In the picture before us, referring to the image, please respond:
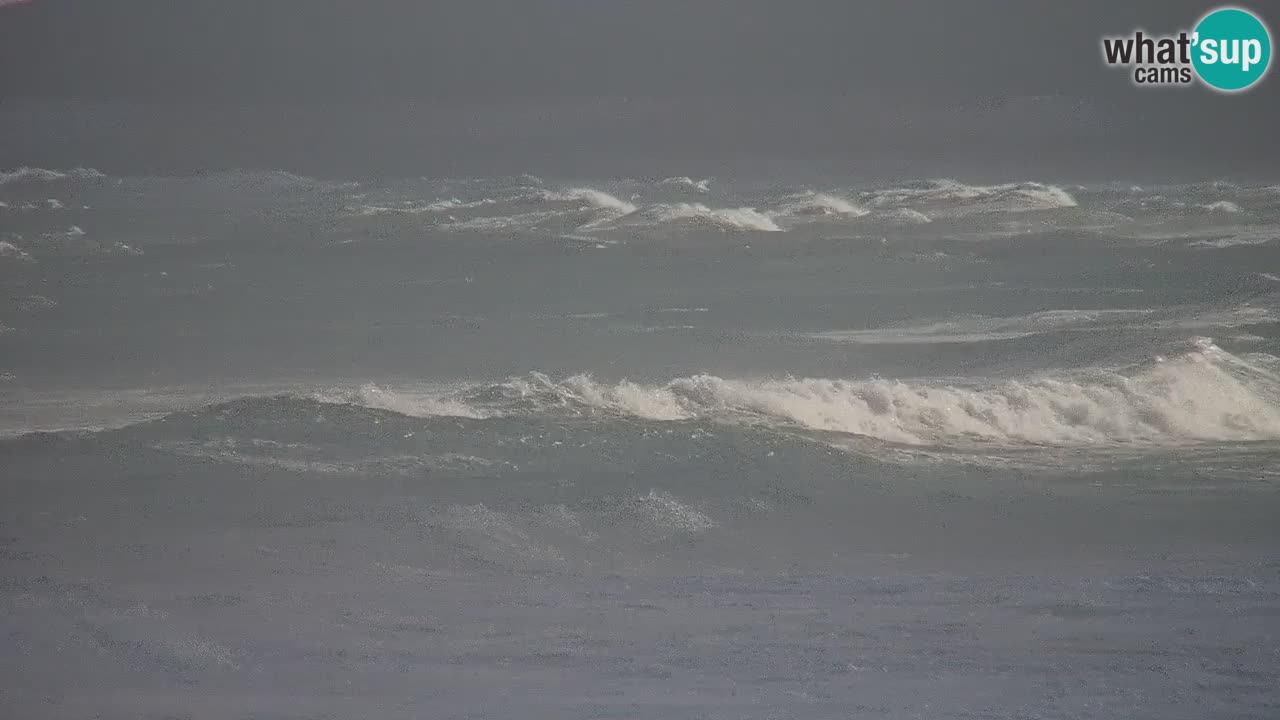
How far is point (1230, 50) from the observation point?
369 centimetres

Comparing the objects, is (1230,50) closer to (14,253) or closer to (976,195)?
(976,195)

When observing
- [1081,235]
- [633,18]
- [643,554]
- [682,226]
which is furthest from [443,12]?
[1081,235]

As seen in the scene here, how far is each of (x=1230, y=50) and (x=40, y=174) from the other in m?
3.56

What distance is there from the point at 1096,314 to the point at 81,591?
2.99 metres

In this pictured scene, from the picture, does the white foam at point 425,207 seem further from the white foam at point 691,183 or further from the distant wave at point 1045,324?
the distant wave at point 1045,324

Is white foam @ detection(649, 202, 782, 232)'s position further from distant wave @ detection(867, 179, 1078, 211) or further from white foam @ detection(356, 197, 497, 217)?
white foam @ detection(356, 197, 497, 217)

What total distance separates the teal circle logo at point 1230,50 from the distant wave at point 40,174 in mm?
3326

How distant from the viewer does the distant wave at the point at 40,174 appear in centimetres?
372

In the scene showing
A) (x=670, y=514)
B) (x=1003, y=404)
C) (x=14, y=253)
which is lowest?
(x=670, y=514)

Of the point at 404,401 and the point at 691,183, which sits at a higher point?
the point at 691,183

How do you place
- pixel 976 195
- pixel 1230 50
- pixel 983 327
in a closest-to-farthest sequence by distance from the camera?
1. pixel 1230 50
2. pixel 983 327
3. pixel 976 195

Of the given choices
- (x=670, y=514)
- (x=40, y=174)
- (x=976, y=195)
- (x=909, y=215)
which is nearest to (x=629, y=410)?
(x=670, y=514)

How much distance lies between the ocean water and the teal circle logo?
37cm

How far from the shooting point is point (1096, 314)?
3869 mm
